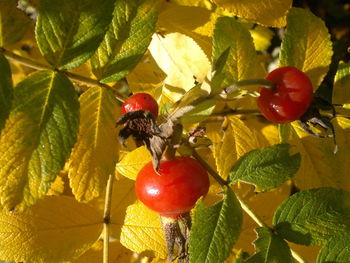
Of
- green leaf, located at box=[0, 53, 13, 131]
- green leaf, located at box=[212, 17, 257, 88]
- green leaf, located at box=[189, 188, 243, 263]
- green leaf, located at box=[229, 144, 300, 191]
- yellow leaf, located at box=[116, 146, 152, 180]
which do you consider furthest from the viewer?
yellow leaf, located at box=[116, 146, 152, 180]

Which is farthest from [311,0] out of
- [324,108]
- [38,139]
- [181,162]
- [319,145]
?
[38,139]

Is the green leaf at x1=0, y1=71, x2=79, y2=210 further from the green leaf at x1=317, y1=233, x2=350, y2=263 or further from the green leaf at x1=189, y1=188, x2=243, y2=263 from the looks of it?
the green leaf at x1=317, y1=233, x2=350, y2=263

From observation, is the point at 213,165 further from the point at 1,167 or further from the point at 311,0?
the point at 311,0

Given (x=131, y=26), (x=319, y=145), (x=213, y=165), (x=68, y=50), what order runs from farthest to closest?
(x=213, y=165)
(x=319, y=145)
(x=131, y=26)
(x=68, y=50)

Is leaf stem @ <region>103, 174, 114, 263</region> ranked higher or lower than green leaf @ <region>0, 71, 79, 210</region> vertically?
lower

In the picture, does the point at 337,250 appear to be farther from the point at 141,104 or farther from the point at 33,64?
the point at 33,64

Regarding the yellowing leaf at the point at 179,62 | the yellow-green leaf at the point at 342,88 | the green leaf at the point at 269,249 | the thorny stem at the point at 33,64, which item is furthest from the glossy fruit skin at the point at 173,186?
the yellow-green leaf at the point at 342,88

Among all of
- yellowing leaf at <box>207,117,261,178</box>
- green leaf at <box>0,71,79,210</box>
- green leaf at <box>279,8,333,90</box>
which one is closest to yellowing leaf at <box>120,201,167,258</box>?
yellowing leaf at <box>207,117,261,178</box>
